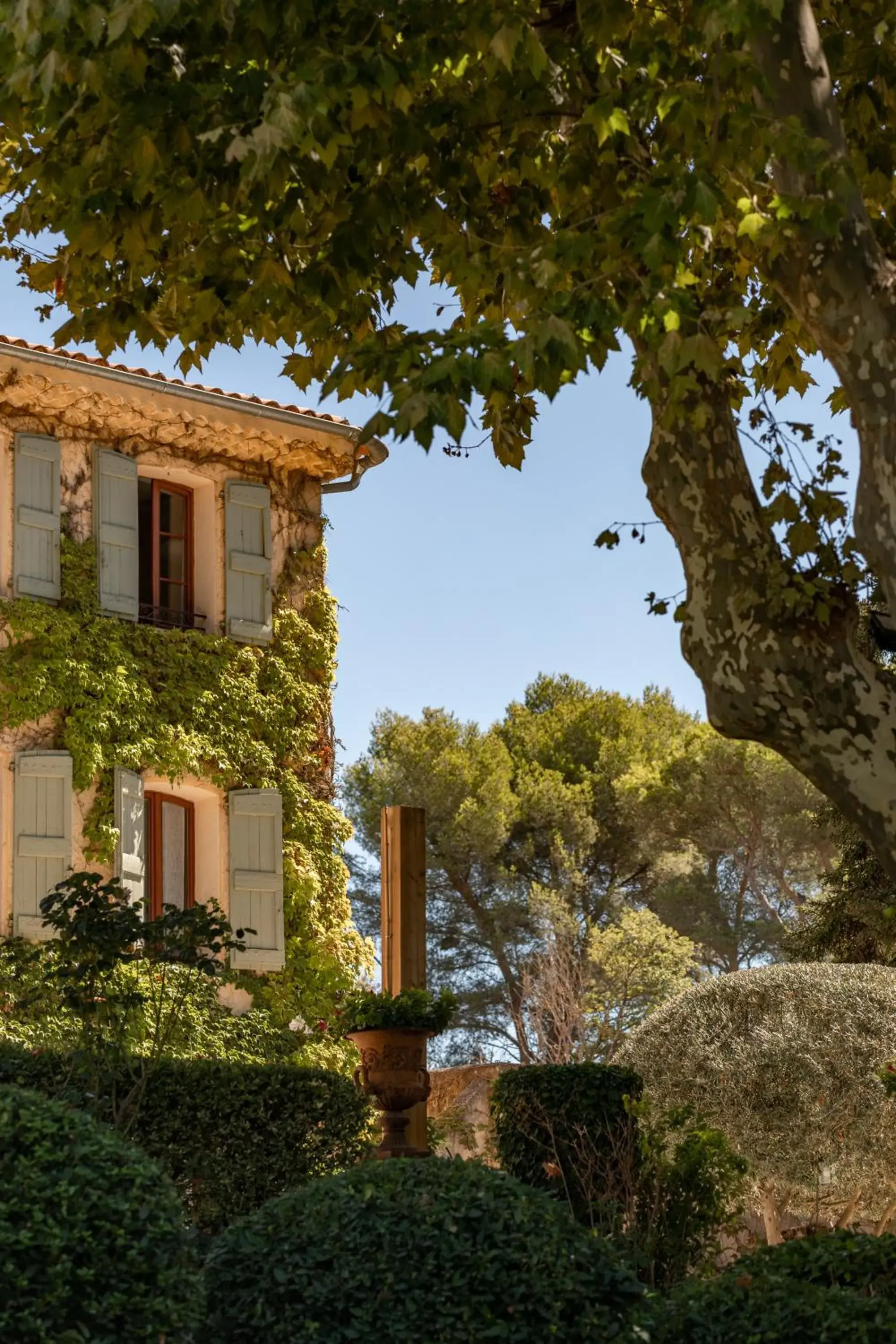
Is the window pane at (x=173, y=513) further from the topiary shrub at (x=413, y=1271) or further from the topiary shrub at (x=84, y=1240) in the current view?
the topiary shrub at (x=84, y=1240)

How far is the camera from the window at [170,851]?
15.2 meters

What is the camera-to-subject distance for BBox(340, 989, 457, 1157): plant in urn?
969cm

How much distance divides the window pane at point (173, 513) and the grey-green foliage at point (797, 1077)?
250 inches

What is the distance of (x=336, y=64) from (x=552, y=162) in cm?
154

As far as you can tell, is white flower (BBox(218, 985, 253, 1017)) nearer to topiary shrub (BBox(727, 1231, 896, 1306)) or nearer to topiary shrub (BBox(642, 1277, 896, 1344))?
topiary shrub (BBox(727, 1231, 896, 1306))

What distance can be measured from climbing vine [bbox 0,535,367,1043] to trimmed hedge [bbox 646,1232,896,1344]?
886cm

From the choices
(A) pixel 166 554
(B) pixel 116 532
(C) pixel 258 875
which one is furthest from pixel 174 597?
(C) pixel 258 875

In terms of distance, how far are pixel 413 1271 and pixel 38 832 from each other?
9.09m

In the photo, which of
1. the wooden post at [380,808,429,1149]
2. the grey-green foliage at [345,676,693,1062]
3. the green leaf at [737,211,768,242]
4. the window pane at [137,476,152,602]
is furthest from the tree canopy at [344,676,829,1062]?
the green leaf at [737,211,768,242]

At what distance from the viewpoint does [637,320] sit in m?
5.93

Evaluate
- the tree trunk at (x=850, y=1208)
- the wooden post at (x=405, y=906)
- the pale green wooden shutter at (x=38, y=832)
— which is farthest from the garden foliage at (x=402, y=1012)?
the tree trunk at (x=850, y=1208)

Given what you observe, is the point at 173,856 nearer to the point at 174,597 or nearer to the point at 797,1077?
the point at 174,597

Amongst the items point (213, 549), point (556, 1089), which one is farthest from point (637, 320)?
point (213, 549)

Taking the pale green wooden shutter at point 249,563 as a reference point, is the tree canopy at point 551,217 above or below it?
below
